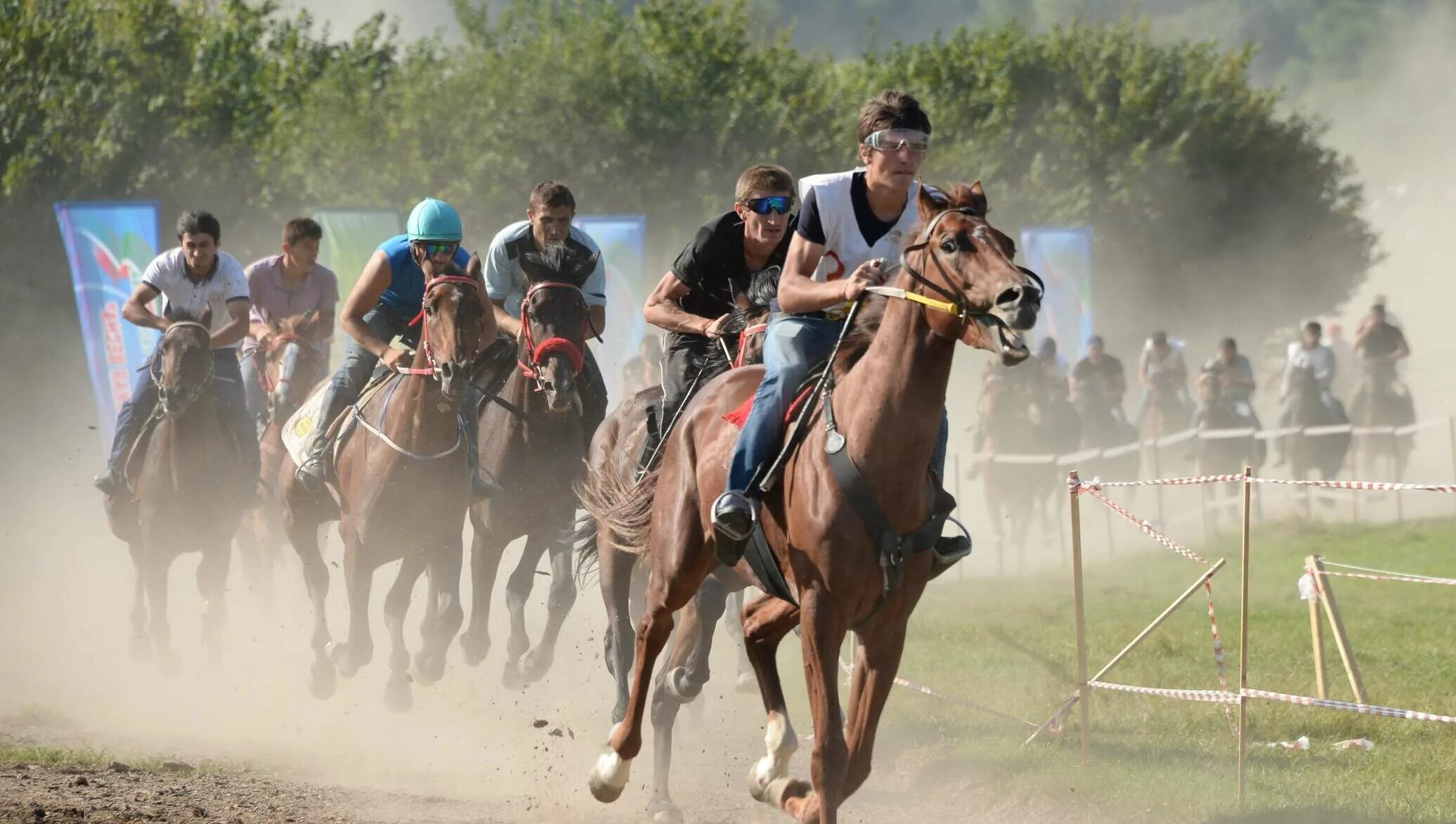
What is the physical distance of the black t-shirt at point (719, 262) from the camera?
8.57 metres

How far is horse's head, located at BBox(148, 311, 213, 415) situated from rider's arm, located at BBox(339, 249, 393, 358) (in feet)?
5.29

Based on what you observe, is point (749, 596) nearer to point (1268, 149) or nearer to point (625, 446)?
point (625, 446)

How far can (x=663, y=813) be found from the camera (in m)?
7.66

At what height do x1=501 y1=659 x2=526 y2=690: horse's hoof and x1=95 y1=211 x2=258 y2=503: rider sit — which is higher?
x1=95 y1=211 x2=258 y2=503: rider

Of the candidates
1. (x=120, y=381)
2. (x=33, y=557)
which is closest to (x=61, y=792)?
(x=33, y=557)

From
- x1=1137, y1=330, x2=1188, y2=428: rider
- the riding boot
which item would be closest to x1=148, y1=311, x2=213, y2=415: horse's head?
the riding boot

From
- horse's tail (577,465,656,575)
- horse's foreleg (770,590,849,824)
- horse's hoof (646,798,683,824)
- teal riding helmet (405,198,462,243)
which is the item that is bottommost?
horse's hoof (646,798,683,824)

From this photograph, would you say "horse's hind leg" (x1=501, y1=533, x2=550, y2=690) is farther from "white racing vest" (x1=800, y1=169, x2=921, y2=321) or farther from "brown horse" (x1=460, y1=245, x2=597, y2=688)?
"white racing vest" (x1=800, y1=169, x2=921, y2=321)

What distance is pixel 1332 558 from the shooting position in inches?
623

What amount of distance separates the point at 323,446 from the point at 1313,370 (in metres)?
14.1

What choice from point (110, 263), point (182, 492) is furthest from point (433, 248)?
point (110, 263)

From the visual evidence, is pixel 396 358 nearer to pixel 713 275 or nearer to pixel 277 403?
pixel 713 275

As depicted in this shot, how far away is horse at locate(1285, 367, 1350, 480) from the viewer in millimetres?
20328

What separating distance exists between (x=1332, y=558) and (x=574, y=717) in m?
8.69
